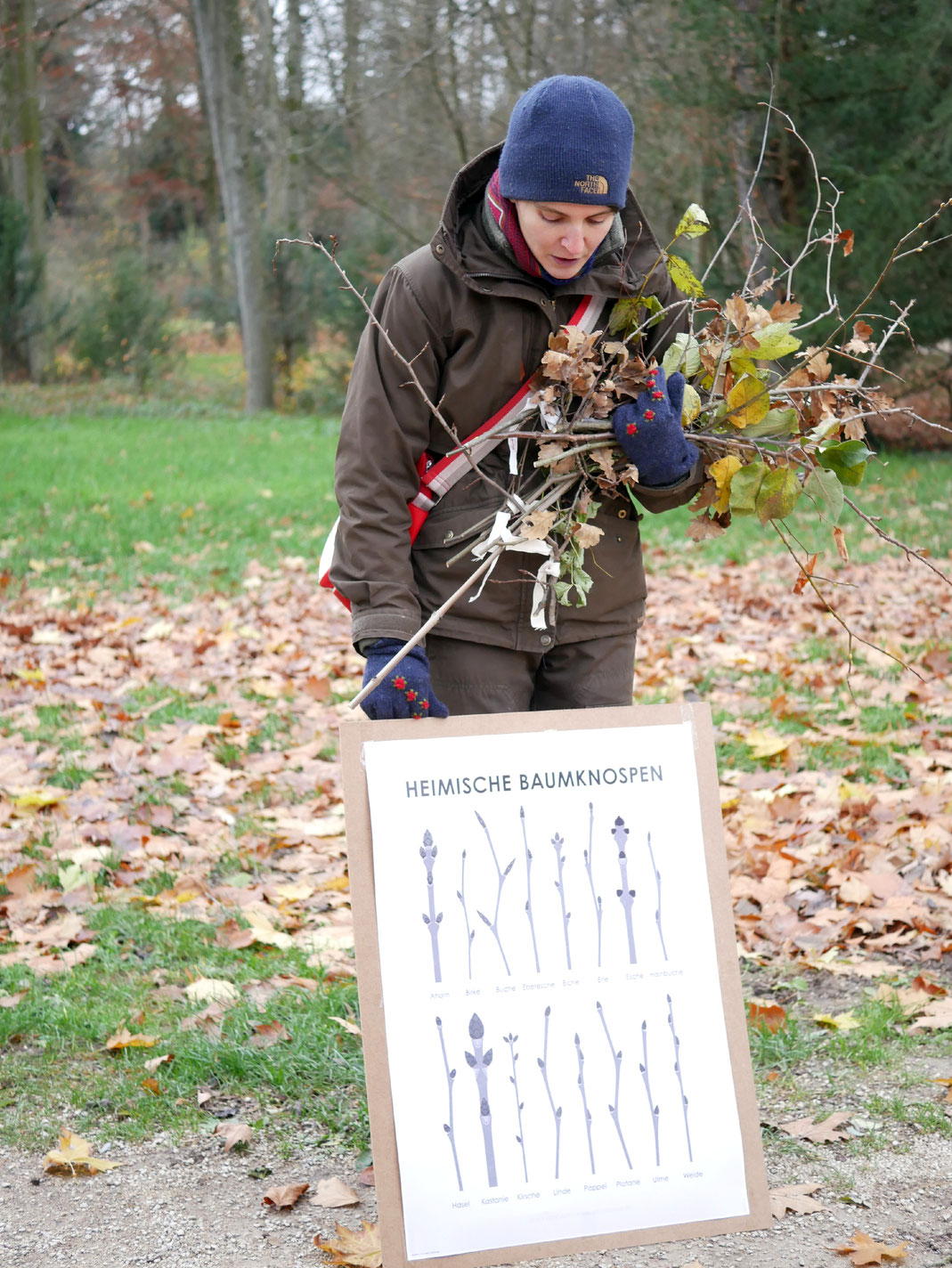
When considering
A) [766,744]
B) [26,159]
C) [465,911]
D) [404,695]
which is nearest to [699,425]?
[404,695]

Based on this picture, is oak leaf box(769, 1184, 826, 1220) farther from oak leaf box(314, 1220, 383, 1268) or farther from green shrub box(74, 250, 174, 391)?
green shrub box(74, 250, 174, 391)

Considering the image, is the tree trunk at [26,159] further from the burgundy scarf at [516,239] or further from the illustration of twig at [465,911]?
the illustration of twig at [465,911]

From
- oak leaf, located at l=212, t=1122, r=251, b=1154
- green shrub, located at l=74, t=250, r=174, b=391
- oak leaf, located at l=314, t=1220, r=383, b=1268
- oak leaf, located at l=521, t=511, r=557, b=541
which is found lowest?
oak leaf, located at l=314, t=1220, r=383, b=1268

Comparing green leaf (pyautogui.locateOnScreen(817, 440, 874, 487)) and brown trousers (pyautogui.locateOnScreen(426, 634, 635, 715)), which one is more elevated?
green leaf (pyautogui.locateOnScreen(817, 440, 874, 487))

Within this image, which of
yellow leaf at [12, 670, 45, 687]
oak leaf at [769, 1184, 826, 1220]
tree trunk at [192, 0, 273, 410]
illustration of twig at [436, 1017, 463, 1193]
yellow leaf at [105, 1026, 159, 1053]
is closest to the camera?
illustration of twig at [436, 1017, 463, 1193]

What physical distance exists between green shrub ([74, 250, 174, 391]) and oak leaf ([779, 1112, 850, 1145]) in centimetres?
2041

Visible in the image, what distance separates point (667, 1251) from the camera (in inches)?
98.9

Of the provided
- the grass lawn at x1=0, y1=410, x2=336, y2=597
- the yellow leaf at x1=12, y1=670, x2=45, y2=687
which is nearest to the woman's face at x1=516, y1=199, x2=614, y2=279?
the yellow leaf at x1=12, y1=670, x2=45, y2=687

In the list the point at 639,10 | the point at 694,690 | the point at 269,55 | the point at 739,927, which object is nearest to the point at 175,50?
the point at 269,55

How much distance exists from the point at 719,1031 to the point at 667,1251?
55cm

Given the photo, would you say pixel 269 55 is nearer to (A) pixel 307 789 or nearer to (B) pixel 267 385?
(B) pixel 267 385

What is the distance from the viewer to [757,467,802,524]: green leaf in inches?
95.0

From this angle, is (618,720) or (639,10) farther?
(639,10)

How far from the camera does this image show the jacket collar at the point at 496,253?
93.4 inches
